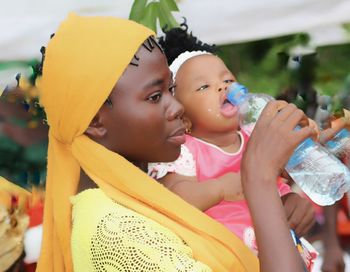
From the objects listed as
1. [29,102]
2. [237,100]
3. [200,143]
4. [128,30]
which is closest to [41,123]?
[29,102]

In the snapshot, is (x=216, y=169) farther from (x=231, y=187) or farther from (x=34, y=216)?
(x=34, y=216)

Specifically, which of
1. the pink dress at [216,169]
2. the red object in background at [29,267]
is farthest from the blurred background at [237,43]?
the pink dress at [216,169]

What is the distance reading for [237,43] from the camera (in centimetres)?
251

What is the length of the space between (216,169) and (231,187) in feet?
0.52

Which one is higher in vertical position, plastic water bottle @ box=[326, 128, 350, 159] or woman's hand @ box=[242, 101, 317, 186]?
woman's hand @ box=[242, 101, 317, 186]

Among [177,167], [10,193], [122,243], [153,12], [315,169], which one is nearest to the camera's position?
[122,243]

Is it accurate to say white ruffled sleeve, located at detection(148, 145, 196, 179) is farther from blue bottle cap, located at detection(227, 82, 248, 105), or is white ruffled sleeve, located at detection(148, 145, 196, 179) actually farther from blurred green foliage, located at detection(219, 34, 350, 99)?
blurred green foliage, located at detection(219, 34, 350, 99)

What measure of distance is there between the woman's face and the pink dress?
0.37 meters

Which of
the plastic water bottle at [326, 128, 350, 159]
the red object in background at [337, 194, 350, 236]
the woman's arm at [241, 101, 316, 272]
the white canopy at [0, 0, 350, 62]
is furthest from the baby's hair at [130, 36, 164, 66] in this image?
the red object in background at [337, 194, 350, 236]

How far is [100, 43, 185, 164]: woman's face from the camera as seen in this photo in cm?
129

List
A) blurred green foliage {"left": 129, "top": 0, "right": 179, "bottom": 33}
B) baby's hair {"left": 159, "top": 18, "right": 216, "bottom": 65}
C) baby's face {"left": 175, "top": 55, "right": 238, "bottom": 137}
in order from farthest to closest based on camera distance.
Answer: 1. blurred green foliage {"left": 129, "top": 0, "right": 179, "bottom": 33}
2. baby's hair {"left": 159, "top": 18, "right": 216, "bottom": 65}
3. baby's face {"left": 175, "top": 55, "right": 238, "bottom": 137}

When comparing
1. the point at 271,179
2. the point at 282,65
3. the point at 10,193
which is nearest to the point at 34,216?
the point at 10,193

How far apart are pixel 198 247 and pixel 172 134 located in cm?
23

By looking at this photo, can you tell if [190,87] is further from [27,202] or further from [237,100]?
[27,202]
